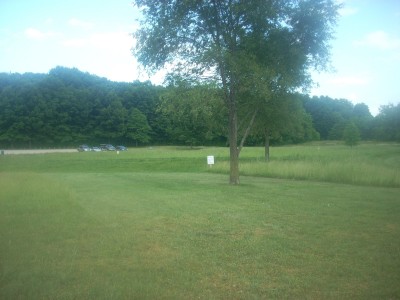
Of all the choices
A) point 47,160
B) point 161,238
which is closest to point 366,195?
point 161,238

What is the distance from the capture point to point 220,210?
1076 centimetres

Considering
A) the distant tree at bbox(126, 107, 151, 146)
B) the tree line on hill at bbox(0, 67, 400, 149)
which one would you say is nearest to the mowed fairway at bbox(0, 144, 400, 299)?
the tree line on hill at bbox(0, 67, 400, 149)

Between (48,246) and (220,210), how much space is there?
515 centimetres

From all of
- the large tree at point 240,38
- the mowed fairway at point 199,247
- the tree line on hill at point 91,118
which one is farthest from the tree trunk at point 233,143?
the tree line on hill at point 91,118

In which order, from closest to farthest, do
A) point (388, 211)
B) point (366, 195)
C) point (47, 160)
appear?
point (388, 211), point (366, 195), point (47, 160)

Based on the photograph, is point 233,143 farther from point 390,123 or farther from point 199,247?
point 390,123

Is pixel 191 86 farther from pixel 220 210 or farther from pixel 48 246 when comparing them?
pixel 48 246

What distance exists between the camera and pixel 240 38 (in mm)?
18234

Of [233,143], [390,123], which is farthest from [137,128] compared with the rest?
[233,143]

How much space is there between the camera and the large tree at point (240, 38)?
54.7ft

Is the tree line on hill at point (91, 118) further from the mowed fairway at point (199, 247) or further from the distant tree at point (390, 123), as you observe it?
the mowed fairway at point (199, 247)

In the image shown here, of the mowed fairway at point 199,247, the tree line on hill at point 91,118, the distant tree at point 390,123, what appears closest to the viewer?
the mowed fairway at point 199,247

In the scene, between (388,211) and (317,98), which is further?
(317,98)

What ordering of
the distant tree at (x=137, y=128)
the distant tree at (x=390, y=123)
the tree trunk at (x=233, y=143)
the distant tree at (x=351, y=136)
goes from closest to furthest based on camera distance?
the tree trunk at (x=233, y=143) → the distant tree at (x=390, y=123) → the distant tree at (x=351, y=136) → the distant tree at (x=137, y=128)
